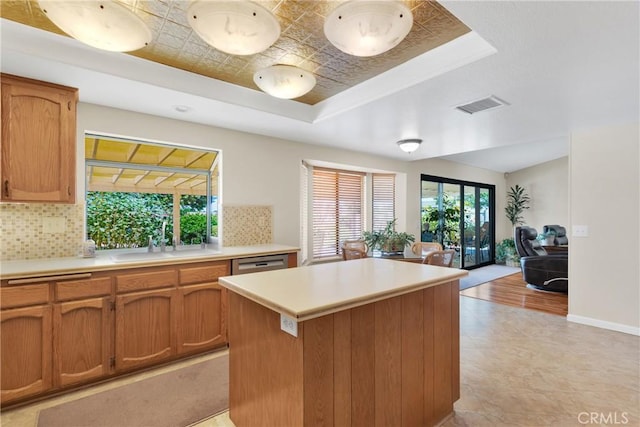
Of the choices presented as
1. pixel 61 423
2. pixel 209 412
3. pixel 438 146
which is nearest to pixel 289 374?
pixel 209 412

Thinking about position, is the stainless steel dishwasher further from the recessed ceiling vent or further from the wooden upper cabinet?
the recessed ceiling vent

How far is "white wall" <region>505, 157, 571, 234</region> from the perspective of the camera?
7637 mm

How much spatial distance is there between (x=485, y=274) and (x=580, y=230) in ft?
10.4

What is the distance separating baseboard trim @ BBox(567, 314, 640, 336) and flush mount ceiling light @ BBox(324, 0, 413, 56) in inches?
157

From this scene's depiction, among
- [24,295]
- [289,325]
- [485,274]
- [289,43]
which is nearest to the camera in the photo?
[289,325]

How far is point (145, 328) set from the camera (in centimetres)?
250

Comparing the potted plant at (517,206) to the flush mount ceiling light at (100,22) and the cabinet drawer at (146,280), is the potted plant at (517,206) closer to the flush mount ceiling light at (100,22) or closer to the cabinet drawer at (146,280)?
the cabinet drawer at (146,280)

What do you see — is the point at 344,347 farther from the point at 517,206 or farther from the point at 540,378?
the point at 517,206

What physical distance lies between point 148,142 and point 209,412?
2474 mm

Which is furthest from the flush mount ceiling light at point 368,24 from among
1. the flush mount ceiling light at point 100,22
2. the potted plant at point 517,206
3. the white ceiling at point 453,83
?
the potted plant at point 517,206

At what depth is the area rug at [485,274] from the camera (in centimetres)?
577

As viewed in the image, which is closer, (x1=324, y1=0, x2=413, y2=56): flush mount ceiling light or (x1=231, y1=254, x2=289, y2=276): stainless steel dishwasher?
(x1=324, y1=0, x2=413, y2=56): flush mount ceiling light

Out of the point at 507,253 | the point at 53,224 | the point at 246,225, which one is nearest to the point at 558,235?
the point at 507,253

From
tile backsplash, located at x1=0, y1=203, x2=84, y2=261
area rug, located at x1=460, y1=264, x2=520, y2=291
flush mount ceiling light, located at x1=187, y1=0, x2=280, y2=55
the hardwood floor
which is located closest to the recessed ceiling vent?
flush mount ceiling light, located at x1=187, y1=0, x2=280, y2=55
